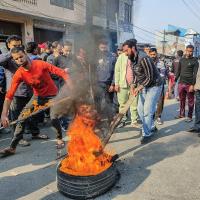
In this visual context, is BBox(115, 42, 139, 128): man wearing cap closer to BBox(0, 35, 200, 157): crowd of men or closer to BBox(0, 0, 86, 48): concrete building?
BBox(0, 35, 200, 157): crowd of men

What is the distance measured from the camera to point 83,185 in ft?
11.7

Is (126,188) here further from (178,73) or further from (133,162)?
(178,73)

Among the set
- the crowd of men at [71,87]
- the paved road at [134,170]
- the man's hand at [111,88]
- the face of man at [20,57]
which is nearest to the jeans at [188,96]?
the crowd of men at [71,87]

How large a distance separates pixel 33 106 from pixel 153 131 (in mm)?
2758

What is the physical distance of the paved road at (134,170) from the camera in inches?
152

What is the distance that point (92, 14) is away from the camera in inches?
195

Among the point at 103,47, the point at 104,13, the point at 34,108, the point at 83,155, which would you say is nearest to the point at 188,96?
the point at 103,47

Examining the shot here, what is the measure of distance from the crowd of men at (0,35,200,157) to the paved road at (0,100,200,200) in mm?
347

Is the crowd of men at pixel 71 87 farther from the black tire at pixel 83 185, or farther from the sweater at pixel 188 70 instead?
the black tire at pixel 83 185

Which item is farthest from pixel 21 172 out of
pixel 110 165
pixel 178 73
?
pixel 178 73

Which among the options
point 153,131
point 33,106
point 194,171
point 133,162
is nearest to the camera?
point 194,171

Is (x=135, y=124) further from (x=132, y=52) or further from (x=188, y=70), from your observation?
(x=132, y=52)

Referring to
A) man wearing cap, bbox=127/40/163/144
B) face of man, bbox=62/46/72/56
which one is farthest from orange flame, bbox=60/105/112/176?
face of man, bbox=62/46/72/56

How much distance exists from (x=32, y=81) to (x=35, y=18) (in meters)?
13.0
